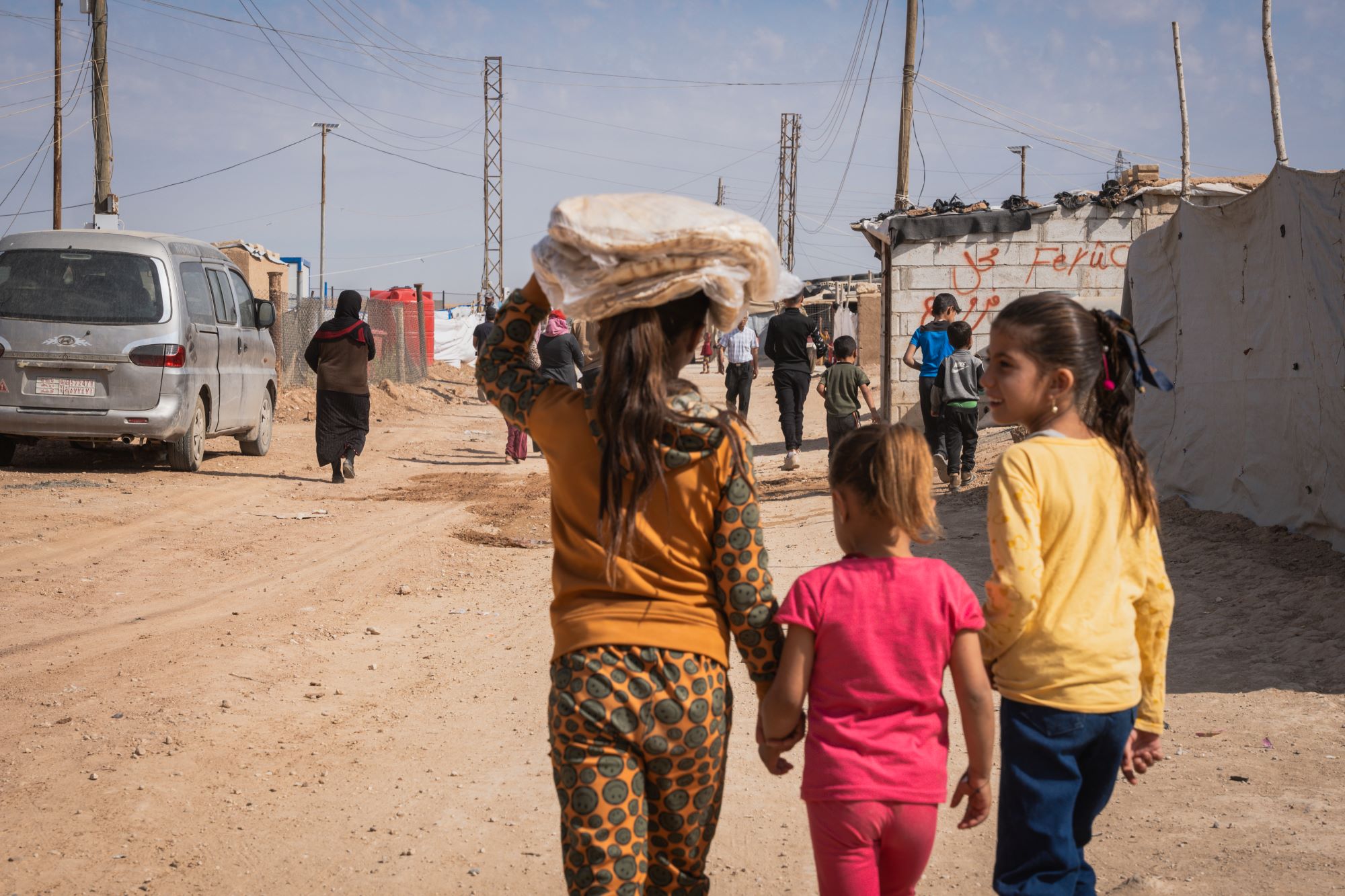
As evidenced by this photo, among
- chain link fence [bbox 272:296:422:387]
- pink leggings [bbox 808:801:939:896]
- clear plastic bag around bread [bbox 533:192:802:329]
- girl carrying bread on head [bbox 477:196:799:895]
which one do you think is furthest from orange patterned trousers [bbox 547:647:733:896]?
chain link fence [bbox 272:296:422:387]

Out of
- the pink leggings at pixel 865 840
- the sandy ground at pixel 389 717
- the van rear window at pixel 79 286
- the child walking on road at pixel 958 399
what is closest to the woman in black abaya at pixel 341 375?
the van rear window at pixel 79 286

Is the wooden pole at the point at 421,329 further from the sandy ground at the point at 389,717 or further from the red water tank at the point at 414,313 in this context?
the sandy ground at the point at 389,717

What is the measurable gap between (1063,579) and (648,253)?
109 centimetres

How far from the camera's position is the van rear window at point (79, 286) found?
10.3m

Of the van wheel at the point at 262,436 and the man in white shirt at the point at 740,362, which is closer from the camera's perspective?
the van wheel at the point at 262,436

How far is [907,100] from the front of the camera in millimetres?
19828

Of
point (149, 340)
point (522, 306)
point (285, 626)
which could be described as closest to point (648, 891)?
point (522, 306)

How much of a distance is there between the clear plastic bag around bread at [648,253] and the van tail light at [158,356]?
9.19 meters

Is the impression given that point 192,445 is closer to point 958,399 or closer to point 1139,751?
point 958,399

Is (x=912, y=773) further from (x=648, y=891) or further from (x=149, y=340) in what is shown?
(x=149, y=340)

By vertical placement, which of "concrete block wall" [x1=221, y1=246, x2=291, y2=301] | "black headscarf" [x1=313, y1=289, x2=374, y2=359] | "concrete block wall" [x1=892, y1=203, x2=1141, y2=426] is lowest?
"black headscarf" [x1=313, y1=289, x2=374, y2=359]

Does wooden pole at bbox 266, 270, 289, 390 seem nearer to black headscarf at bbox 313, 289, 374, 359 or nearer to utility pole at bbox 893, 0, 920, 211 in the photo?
black headscarf at bbox 313, 289, 374, 359

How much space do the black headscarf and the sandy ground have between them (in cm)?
248

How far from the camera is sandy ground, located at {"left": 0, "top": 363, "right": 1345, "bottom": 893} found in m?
3.52
